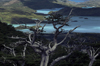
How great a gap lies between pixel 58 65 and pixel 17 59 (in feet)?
48.5

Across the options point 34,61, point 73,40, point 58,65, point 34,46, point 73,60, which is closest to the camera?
point 34,46

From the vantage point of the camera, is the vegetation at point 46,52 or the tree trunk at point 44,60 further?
the vegetation at point 46,52

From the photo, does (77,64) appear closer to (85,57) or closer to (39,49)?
(85,57)

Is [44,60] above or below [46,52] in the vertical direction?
below

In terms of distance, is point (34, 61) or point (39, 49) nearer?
point (39, 49)

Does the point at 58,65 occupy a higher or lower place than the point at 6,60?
lower

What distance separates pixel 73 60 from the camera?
51094 mm

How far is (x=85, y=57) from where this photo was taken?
51781mm

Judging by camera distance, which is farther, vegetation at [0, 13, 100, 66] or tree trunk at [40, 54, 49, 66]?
vegetation at [0, 13, 100, 66]

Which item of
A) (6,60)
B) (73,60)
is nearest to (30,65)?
(6,60)

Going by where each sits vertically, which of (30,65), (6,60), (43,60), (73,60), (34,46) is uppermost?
(34,46)

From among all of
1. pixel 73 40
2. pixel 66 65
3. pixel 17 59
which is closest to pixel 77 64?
pixel 66 65

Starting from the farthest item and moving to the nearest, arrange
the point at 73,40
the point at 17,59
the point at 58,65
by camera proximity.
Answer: the point at 73,40
the point at 58,65
the point at 17,59

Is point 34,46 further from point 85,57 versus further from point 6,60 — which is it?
point 85,57
